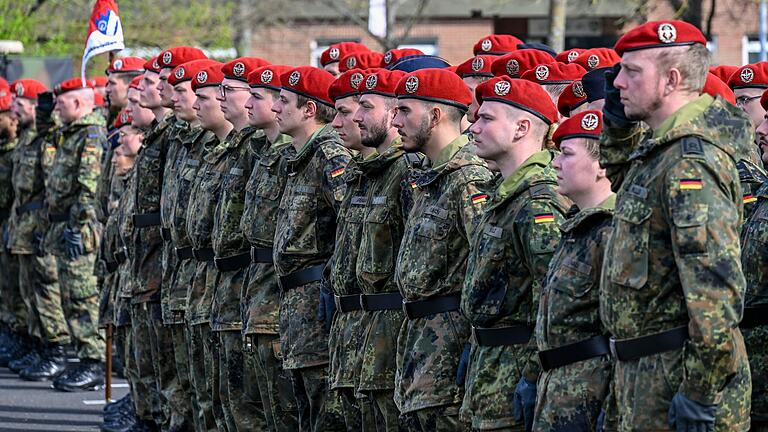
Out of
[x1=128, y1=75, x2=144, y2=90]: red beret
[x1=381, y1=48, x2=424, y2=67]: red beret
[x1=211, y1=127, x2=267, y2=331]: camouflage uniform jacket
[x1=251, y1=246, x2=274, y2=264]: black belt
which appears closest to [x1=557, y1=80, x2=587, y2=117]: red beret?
[x1=251, y1=246, x2=274, y2=264]: black belt

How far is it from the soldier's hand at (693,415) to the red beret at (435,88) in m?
2.34

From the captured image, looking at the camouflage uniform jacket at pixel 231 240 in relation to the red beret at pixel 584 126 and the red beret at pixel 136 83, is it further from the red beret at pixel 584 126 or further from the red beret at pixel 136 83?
the red beret at pixel 584 126

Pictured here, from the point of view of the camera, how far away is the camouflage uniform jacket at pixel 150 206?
9.45 metres

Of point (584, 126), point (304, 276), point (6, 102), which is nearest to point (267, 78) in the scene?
point (304, 276)

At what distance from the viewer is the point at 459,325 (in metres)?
5.79

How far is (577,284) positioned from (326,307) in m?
2.40

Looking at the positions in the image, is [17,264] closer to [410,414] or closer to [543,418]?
[410,414]

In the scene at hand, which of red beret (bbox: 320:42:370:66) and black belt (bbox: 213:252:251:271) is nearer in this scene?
black belt (bbox: 213:252:251:271)

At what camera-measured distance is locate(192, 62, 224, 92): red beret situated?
28.5 feet

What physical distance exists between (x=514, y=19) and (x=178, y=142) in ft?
81.5

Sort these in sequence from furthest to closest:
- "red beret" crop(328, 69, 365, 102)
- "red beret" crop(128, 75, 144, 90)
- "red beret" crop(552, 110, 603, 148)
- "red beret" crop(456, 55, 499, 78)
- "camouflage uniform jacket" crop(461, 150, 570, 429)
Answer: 1. "red beret" crop(128, 75, 144, 90)
2. "red beret" crop(456, 55, 499, 78)
3. "red beret" crop(328, 69, 365, 102)
4. "camouflage uniform jacket" crop(461, 150, 570, 429)
5. "red beret" crop(552, 110, 603, 148)

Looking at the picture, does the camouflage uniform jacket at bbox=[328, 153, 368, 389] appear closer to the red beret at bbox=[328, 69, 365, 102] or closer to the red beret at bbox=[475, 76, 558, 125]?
the red beret at bbox=[328, 69, 365, 102]

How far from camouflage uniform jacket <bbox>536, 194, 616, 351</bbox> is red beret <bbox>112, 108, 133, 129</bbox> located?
238 inches

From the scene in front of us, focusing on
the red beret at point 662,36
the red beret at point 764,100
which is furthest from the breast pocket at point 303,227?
the red beret at point 662,36
